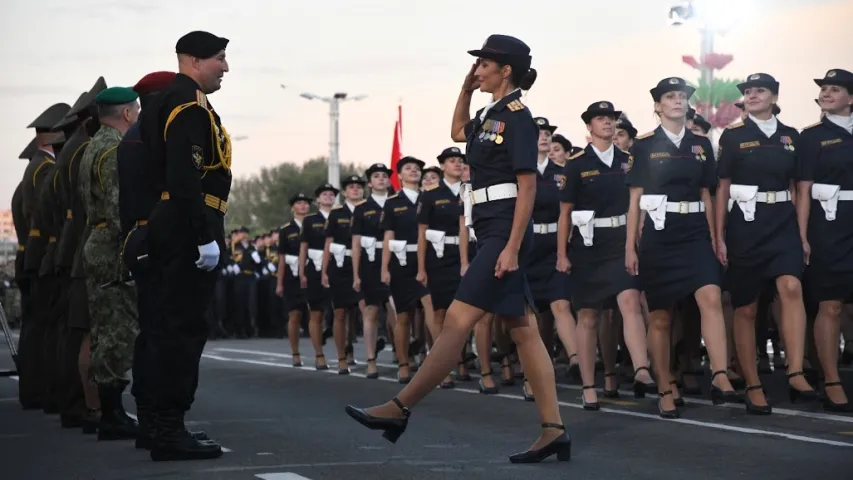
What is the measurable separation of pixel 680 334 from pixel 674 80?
9.21ft

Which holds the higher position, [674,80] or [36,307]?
[674,80]

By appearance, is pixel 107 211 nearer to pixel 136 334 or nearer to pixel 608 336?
pixel 136 334

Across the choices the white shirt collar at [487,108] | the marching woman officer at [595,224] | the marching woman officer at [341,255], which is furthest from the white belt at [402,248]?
the white shirt collar at [487,108]

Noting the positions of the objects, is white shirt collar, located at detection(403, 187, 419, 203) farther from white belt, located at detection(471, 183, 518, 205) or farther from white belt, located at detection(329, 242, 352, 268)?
white belt, located at detection(471, 183, 518, 205)

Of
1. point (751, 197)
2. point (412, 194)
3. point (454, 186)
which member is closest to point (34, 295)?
point (454, 186)

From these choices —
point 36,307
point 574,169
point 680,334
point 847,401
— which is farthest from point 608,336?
point 36,307

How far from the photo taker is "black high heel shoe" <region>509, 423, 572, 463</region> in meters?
8.57

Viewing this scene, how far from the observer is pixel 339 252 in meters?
19.0

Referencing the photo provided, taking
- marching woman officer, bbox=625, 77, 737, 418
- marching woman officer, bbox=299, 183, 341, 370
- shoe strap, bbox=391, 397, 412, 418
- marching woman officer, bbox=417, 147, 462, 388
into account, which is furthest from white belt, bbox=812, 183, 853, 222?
marching woman officer, bbox=299, 183, 341, 370

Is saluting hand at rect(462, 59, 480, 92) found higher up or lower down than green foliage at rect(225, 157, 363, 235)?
lower down

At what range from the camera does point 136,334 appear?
10344 mm

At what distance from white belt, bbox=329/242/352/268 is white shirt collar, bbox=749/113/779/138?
25.8 ft

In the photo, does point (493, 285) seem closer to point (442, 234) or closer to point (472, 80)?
point (472, 80)

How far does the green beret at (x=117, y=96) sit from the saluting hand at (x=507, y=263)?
10.6ft
